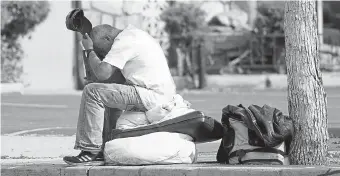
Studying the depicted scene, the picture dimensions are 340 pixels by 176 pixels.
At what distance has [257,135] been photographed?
18.0ft

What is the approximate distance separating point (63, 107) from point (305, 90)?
7.27m

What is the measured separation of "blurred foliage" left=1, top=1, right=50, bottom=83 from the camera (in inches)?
571

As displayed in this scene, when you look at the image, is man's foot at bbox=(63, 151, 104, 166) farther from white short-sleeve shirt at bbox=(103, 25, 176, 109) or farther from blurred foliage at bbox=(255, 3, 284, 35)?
blurred foliage at bbox=(255, 3, 284, 35)

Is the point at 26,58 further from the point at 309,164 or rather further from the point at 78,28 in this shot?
the point at 309,164

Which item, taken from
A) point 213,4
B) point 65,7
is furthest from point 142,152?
point 213,4

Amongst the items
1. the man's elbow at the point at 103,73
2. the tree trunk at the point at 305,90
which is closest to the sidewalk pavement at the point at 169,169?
the tree trunk at the point at 305,90

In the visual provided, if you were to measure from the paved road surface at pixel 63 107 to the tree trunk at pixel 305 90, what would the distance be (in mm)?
3114

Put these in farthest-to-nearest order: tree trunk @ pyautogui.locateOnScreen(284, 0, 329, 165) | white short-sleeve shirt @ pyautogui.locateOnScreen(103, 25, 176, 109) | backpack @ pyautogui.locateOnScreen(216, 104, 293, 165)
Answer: white short-sleeve shirt @ pyautogui.locateOnScreen(103, 25, 176, 109)
tree trunk @ pyautogui.locateOnScreen(284, 0, 329, 165)
backpack @ pyautogui.locateOnScreen(216, 104, 293, 165)

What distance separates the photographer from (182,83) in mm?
15820

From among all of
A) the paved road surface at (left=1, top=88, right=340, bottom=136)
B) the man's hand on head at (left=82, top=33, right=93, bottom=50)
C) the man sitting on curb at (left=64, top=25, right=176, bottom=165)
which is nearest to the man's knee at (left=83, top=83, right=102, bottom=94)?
the man sitting on curb at (left=64, top=25, right=176, bottom=165)

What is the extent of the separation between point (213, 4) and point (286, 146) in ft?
38.3

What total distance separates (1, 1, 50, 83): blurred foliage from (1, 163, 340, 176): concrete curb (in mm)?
8923

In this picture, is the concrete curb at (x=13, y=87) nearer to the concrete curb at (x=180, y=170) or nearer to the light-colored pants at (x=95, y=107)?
the concrete curb at (x=180, y=170)

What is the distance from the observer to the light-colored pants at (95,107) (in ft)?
18.7
